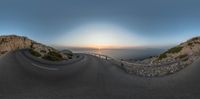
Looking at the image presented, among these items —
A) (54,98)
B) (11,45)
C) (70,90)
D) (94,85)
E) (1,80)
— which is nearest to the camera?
(54,98)

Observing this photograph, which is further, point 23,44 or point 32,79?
point 23,44

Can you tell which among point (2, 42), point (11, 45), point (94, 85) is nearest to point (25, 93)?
point (94, 85)

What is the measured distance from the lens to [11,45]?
159250 mm

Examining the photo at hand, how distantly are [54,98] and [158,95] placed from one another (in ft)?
19.7

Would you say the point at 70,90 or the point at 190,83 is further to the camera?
the point at 190,83

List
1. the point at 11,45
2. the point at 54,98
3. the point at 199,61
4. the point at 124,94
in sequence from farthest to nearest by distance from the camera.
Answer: the point at 11,45 → the point at 199,61 → the point at 124,94 → the point at 54,98

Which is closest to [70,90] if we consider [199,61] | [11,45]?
[199,61]

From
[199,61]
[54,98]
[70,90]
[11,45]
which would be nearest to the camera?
[54,98]

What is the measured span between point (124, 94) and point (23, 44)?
142658mm

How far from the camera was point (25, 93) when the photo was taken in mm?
24297

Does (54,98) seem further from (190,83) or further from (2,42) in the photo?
(2,42)

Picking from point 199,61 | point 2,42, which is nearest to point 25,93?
point 199,61

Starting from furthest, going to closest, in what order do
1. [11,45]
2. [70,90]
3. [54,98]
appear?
[11,45] < [70,90] < [54,98]

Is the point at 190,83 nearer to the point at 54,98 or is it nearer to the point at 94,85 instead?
the point at 94,85
